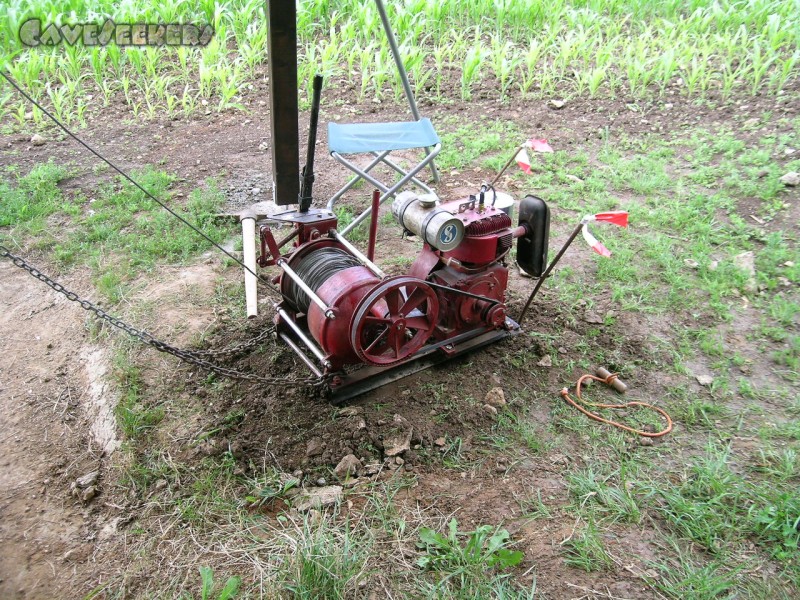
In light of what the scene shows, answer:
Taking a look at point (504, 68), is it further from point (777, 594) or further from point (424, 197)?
point (777, 594)

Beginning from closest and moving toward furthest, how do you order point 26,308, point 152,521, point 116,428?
point 152,521, point 116,428, point 26,308

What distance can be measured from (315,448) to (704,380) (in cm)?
249

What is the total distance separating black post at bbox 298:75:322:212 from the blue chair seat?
522 mm

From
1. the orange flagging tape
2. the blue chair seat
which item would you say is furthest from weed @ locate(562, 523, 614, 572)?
the blue chair seat

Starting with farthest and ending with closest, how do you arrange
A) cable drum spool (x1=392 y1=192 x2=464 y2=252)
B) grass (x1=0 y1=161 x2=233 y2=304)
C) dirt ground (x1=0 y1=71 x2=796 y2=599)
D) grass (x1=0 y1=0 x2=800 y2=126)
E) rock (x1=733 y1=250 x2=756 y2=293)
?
1. grass (x1=0 y1=0 x2=800 y2=126)
2. grass (x1=0 y1=161 x2=233 y2=304)
3. rock (x1=733 y1=250 x2=756 y2=293)
4. cable drum spool (x1=392 y1=192 x2=464 y2=252)
5. dirt ground (x1=0 y1=71 x2=796 y2=599)

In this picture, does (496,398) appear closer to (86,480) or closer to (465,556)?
(465,556)

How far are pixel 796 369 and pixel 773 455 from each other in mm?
945

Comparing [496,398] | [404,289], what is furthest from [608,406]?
[404,289]

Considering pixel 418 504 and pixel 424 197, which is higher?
pixel 424 197

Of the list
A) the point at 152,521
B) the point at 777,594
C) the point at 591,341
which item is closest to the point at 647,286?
the point at 591,341

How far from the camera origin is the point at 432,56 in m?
8.77

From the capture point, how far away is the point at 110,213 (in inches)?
220

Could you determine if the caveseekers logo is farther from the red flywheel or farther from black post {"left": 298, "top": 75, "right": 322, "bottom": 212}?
the red flywheel

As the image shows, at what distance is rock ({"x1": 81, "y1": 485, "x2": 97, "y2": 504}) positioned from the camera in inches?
124
